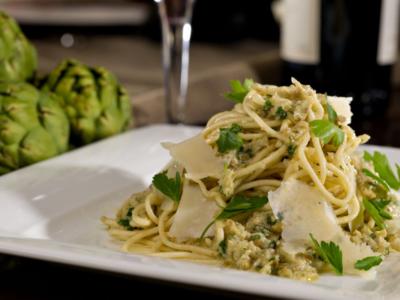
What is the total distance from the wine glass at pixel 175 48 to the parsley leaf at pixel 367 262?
1.17 meters

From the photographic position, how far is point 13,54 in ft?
6.32

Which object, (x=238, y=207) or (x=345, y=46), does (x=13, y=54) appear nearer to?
(x=238, y=207)

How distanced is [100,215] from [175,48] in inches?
35.6

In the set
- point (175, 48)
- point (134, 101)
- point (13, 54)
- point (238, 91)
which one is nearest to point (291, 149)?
point (238, 91)

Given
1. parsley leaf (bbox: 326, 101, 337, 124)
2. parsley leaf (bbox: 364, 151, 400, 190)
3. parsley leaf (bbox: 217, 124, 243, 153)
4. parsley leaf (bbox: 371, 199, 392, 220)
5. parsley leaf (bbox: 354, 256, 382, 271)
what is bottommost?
parsley leaf (bbox: 354, 256, 382, 271)

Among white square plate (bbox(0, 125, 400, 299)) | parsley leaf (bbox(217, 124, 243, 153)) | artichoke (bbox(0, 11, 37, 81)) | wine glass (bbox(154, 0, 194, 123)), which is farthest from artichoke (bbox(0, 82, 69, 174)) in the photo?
wine glass (bbox(154, 0, 194, 123))

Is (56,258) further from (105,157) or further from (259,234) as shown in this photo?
(105,157)

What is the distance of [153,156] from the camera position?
180 centimetres

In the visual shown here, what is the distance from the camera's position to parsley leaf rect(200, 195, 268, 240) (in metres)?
1.29

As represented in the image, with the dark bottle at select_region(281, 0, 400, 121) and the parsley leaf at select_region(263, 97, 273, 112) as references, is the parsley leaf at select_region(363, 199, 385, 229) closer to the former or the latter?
the parsley leaf at select_region(263, 97, 273, 112)

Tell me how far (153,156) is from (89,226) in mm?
388

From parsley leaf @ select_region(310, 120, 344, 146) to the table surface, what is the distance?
1.09 feet

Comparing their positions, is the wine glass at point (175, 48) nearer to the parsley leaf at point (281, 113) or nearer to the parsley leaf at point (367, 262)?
the parsley leaf at point (281, 113)

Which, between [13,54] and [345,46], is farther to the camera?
[345,46]
